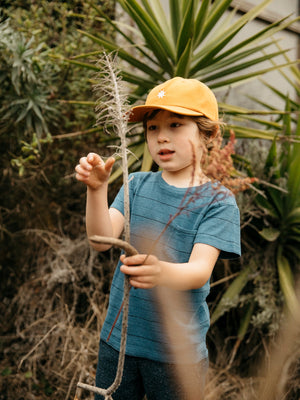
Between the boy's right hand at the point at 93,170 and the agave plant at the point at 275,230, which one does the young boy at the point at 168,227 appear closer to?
the boy's right hand at the point at 93,170

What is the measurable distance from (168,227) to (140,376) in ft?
1.72

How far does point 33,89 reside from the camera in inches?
94.0

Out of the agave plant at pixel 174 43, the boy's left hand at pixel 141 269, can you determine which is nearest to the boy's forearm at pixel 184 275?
the boy's left hand at pixel 141 269

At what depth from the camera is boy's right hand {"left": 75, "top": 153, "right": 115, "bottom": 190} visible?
0.95 metres

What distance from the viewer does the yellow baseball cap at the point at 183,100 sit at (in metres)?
1.17

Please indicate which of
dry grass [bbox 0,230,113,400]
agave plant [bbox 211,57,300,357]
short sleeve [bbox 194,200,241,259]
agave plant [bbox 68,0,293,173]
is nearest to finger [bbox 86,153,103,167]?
short sleeve [bbox 194,200,241,259]

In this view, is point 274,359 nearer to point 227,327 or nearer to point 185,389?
point 227,327

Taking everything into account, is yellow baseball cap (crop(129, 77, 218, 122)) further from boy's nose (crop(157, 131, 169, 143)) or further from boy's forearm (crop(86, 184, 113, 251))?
boy's forearm (crop(86, 184, 113, 251))

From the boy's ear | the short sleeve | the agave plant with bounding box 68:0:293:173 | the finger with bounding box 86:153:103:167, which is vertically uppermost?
the agave plant with bounding box 68:0:293:173

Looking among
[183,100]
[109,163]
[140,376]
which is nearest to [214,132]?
[183,100]

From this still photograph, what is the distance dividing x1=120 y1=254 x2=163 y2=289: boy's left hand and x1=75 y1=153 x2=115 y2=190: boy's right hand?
0.93ft

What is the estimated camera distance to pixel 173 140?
119cm

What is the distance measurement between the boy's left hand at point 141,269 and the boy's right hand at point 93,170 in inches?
11.1

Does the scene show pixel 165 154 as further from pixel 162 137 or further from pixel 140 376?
pixel 140 376
